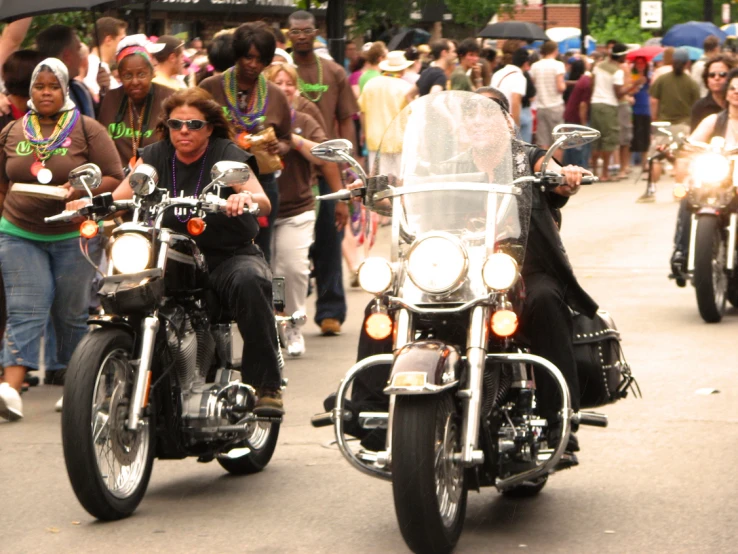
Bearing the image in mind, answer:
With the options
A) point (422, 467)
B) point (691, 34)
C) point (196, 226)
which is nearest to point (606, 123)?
point (691, 34)

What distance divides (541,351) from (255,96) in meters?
3.73

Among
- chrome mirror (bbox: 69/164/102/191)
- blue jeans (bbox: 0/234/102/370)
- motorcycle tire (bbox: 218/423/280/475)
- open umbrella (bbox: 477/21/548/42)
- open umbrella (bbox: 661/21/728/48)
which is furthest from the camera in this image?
open umbrella (bbox: 661/21/728/48)

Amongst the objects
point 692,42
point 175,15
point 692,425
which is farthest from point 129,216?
point 692,42

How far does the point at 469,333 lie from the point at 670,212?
14089 millimetres

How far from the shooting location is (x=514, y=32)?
95.1ft

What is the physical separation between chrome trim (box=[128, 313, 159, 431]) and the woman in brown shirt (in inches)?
115

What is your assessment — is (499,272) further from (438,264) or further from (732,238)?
(732,238)

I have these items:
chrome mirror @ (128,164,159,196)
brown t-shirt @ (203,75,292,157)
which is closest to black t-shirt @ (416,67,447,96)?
brown t-shirt @ (203,75,292,157)

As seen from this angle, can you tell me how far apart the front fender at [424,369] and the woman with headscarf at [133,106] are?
404cm

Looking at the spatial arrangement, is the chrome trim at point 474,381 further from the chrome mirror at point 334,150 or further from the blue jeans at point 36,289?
the blue jeans at point 36,289

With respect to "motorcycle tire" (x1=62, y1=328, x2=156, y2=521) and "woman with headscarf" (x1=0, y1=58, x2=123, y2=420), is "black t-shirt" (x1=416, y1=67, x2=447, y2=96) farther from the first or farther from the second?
"motorcycle tire" (x1=62, y1=328, x2=156, y2=521)

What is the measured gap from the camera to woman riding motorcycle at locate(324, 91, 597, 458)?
5.40m

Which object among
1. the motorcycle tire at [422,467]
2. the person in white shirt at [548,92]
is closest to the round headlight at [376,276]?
the motorcycle tire at [422,467]

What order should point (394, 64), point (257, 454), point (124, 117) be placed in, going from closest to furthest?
point (257, 454), point (124, 117), point (394, 64)
